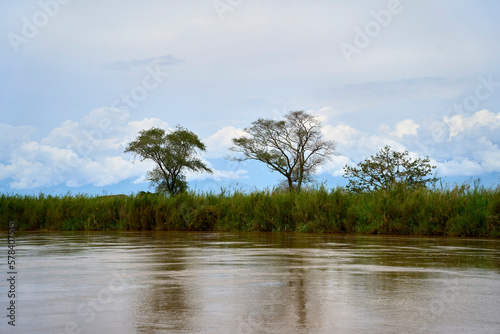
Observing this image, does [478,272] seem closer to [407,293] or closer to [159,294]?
[407,293]

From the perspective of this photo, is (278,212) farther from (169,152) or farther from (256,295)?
(169,152)

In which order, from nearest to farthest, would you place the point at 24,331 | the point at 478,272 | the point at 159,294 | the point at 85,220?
the point at 24,331, the point at 159,294, the point at 478,272, the point at 85,220

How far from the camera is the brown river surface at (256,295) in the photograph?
13.1 ft

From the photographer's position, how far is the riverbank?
54.9 feet

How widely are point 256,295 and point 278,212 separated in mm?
14693

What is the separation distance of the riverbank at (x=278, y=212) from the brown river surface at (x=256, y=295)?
8.21 meters

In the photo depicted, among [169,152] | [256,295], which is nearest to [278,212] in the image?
[256,295]

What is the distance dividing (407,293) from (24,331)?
3231 millimetres

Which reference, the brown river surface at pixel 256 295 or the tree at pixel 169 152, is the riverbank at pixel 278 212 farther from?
the tree at pixel 169 152

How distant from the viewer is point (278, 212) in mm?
19859

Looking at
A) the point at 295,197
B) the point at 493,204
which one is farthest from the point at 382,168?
the point at 493,204

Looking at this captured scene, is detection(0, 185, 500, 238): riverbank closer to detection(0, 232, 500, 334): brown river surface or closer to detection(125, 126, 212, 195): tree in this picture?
detection(0, 232, 500, 334): brown river surface

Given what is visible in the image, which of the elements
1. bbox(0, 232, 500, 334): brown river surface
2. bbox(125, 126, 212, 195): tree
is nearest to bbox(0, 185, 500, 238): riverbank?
bbox(0, 232, 500, 334): brown river surface

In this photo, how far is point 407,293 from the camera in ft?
17.4
